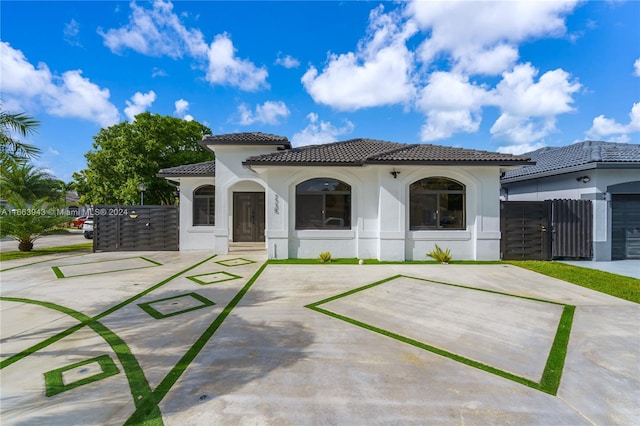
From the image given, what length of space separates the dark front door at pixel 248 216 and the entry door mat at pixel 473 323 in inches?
343

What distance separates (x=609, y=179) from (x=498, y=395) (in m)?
11.5

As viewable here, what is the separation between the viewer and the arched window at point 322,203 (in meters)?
10.2

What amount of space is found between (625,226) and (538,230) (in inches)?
119

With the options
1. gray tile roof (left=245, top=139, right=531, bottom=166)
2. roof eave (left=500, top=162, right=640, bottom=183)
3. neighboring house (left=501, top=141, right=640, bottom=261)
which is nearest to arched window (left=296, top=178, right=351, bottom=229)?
gray tile roof (left=245, top=139, right=531, bottom=166)

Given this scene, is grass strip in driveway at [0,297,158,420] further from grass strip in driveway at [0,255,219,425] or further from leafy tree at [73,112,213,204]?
leafy tree at [73,112,213,204]

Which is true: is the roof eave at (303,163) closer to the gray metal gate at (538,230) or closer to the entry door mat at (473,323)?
the entry door mat at (473,323)

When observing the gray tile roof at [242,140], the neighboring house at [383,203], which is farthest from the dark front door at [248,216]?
the neighboring house at [383,203]

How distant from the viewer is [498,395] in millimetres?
2824

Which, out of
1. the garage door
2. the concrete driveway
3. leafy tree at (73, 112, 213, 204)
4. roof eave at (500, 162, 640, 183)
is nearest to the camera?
the concrete driveway

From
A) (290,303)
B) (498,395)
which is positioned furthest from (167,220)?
(498,395)

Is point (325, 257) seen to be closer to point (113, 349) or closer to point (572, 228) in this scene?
point (113, 349)

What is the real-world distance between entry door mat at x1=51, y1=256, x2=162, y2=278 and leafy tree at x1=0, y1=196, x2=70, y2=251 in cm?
576

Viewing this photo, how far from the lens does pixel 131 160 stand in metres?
20.6

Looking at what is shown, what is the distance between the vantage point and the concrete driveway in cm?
262
